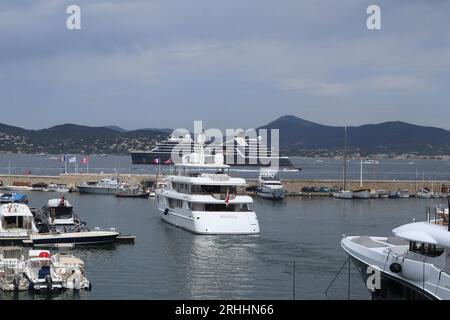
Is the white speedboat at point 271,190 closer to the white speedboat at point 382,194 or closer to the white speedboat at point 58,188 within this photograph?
the white speedboat at point 382,194

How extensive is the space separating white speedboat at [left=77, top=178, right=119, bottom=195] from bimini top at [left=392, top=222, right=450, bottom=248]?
45521mm

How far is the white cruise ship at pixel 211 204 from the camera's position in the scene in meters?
31.3

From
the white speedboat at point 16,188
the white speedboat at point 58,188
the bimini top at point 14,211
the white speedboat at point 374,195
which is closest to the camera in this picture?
the bimini top at point 14,211

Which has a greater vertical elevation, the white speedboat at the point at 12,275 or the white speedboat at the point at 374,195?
the white speedboat at the point at 12,275

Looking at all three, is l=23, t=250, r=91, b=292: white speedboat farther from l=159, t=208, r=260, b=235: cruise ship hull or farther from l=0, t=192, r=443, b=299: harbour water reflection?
l=159, t=208, r=260, b=235: cruise ship hull

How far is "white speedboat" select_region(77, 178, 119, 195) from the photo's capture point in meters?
61.9

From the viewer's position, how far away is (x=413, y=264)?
1705 centimetres

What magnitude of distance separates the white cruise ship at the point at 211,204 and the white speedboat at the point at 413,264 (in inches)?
465

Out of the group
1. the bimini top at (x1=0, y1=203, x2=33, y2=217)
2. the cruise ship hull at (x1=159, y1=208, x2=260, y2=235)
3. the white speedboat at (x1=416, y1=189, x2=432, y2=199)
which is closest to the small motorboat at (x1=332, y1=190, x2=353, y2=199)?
the white speedboat at (x1=416, y1=189, x2=432, y2=199)

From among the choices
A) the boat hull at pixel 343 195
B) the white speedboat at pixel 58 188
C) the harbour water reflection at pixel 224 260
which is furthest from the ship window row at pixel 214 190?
the white speedboat at pixel 58 188

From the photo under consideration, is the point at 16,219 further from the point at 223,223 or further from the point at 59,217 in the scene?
the point at 223,223

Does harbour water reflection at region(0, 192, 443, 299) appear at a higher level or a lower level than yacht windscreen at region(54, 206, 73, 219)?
lower

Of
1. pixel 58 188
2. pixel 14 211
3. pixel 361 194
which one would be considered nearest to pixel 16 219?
pixel 14 211

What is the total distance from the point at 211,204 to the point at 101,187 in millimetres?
32159
